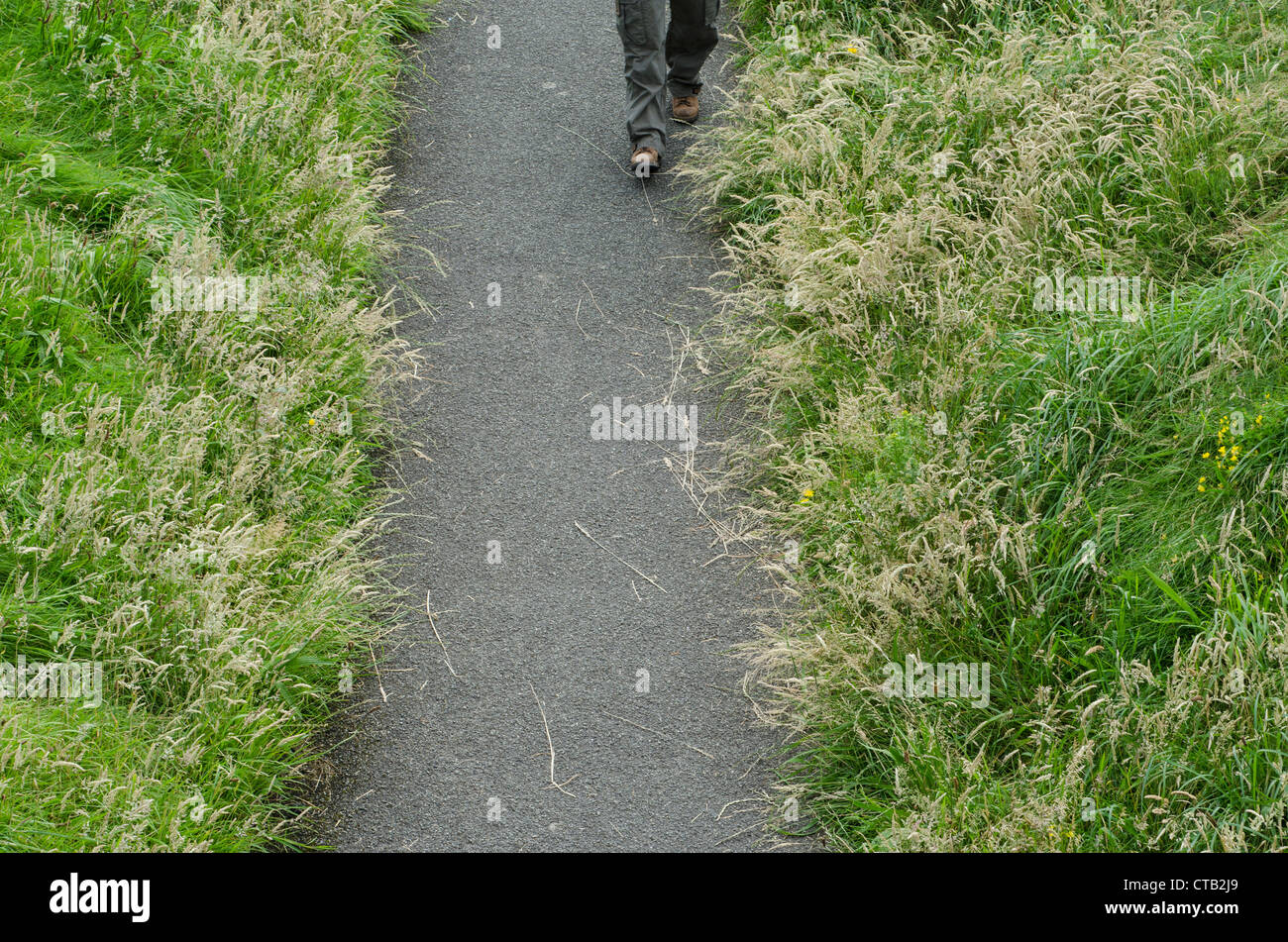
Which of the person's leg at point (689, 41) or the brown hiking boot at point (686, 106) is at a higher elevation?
the person's leg at point (689, 41)

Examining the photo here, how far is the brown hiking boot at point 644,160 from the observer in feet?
25.3

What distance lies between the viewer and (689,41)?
7.84 meters

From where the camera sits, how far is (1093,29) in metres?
7.05

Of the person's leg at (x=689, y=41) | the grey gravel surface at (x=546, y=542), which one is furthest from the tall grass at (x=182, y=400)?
the person's leg at (x=689, y=41)

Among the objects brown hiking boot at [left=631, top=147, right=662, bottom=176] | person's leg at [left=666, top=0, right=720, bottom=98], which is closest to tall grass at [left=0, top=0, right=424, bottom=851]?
brown hiking boot at [left=631, top=147, right=662, bottom=176]

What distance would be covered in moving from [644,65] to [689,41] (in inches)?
19.1

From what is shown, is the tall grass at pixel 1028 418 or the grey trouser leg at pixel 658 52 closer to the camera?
the tall grass at pixel 1028 418

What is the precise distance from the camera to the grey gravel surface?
4.71m

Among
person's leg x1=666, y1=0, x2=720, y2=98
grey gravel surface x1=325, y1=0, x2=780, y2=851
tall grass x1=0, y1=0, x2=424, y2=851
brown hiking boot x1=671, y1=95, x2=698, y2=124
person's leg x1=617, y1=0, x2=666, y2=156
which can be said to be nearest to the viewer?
tall grass x1=0, y1=0, x2=424, y2=851

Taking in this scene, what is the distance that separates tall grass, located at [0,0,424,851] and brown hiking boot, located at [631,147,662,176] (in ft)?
5.18

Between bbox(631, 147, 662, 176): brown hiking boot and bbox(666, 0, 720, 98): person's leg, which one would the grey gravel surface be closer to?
bbox(631, 147, 662, 176): brown hiking boot

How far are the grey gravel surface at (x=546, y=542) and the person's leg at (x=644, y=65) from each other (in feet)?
0.92

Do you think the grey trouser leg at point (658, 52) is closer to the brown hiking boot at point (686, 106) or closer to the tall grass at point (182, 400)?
the brown hiking boot at point (686, 106)

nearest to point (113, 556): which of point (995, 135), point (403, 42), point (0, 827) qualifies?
point (0, 827)
